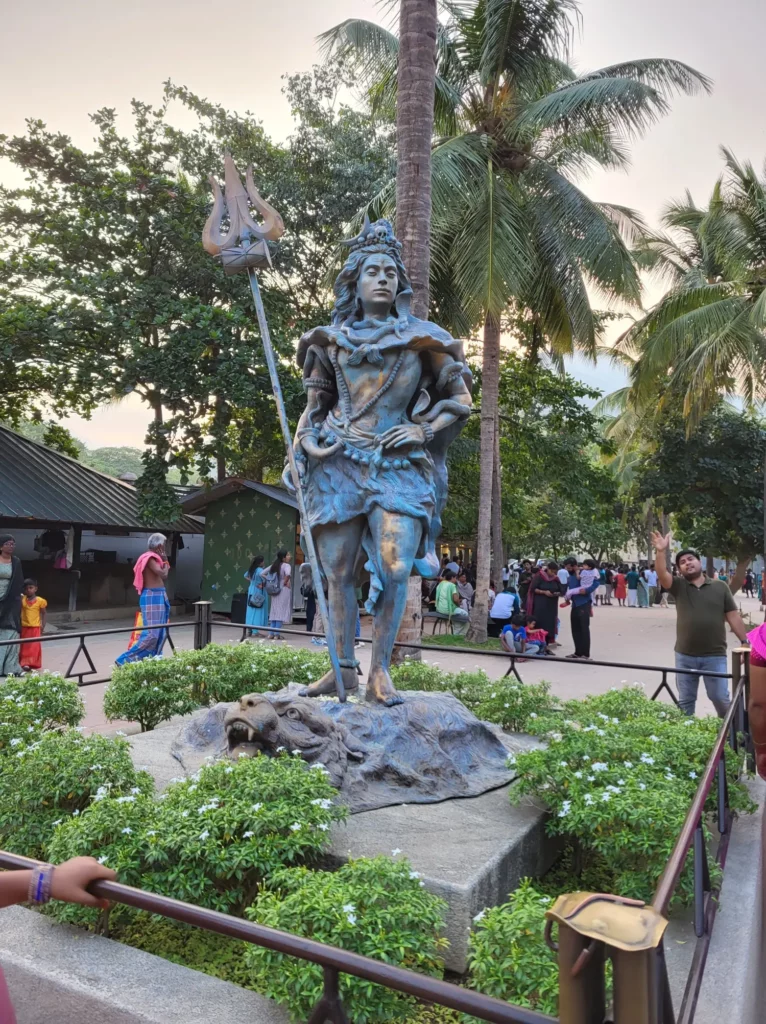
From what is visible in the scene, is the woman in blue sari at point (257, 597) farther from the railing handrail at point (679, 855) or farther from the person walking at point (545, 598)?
the railing handrail at point (679, 855)

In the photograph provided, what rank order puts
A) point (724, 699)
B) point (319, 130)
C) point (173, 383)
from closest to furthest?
point (724, 699) → point (173, 383) → point (319, 130)

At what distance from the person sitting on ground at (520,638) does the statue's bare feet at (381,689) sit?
7.21 m

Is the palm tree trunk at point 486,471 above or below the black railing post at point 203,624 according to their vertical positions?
above

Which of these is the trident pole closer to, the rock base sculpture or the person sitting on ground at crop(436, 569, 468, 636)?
the rock base sculpture

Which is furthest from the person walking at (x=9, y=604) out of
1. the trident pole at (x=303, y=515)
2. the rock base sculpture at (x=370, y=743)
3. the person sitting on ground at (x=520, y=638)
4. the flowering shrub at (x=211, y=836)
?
the person sitting on ground at (x=520, y=638)

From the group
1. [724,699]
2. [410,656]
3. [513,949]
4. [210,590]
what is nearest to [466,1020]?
[513,949]

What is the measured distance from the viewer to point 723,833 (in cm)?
363

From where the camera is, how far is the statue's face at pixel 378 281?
4.60 meters

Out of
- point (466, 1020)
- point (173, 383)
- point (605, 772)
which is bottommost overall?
point (466, 1020)

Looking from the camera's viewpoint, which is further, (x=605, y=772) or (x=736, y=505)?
(x=736, y=505)

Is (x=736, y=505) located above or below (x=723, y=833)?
above

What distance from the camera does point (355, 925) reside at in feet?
7.64

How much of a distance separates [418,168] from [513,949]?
25.7 ft

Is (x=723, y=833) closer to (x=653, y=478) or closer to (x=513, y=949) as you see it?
(x=513, y=949)
